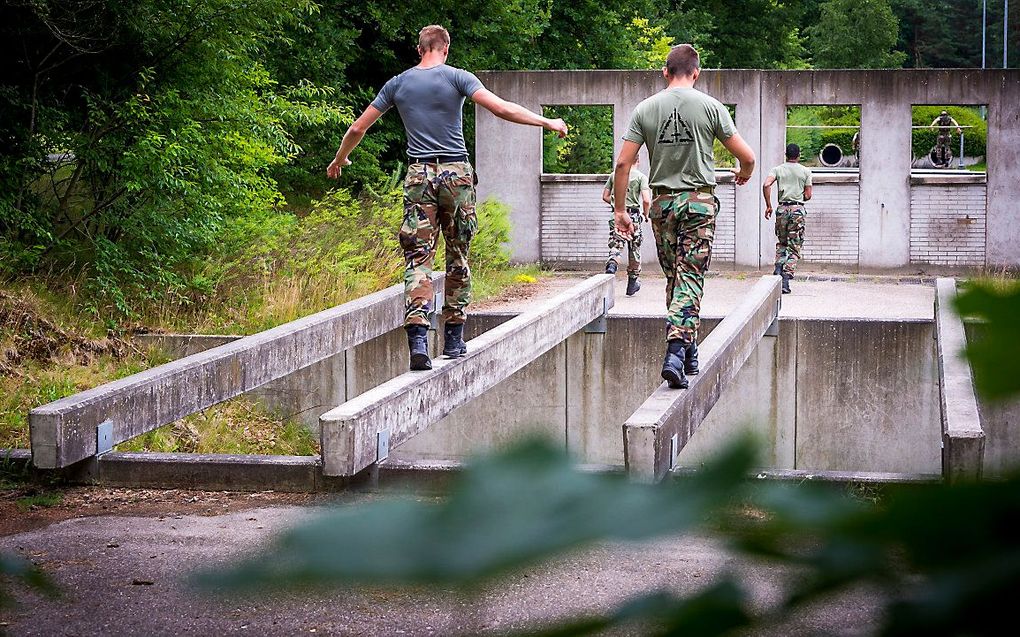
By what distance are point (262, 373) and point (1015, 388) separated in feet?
27.7

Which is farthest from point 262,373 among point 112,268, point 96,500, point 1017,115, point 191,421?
point 1017,115

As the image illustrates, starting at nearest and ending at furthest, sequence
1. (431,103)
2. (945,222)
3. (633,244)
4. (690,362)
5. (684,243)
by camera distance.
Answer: (431,103)
(684,243)
(690,362)
(633,244)
(945,222)

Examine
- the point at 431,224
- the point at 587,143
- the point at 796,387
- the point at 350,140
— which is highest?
the point at 587,143

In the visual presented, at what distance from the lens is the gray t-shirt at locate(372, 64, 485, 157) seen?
23.2ft

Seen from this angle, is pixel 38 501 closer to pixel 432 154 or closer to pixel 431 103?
pixel 432 154

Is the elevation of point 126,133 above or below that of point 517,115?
above

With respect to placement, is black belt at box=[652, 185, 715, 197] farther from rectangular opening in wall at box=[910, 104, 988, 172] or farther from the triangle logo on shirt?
rectangular opening in wall at box=[910, 104, 988, 172]

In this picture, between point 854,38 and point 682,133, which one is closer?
point 682,133

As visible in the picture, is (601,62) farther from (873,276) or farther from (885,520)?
(885,520)

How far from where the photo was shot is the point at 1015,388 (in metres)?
0.47

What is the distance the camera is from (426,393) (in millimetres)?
7562

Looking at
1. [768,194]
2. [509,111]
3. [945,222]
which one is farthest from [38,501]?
[945,222]

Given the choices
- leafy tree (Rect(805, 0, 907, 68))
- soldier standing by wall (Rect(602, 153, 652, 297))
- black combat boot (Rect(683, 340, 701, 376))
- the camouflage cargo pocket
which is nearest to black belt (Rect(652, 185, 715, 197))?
black combat boot (Rect(683, 340, 701, 376))

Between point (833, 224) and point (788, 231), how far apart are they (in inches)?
137
